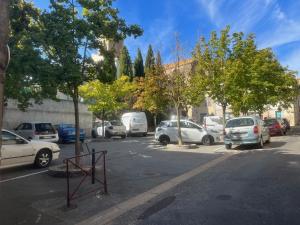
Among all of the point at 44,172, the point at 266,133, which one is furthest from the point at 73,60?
the point at 266,133

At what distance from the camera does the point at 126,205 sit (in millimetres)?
6785

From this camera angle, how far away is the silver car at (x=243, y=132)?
1645cm

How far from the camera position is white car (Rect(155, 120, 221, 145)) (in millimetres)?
19484

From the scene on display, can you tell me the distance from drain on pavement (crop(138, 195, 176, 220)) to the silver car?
10099 millimetres

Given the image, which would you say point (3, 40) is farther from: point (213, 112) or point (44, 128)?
point (213, 112)

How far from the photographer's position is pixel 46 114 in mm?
27266

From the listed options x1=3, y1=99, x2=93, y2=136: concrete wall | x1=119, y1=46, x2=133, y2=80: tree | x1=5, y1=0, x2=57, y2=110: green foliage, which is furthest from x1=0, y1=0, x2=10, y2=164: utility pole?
x1=119, y1=46, x2=133, y2=80: tree

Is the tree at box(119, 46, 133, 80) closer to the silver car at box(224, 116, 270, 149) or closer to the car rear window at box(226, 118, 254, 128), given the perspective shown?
the car rear window at box(226, 118, 254, 128)

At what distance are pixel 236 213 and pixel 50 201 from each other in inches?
153

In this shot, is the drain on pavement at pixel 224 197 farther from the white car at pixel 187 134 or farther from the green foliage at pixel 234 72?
the green foliage at pixel 234 72

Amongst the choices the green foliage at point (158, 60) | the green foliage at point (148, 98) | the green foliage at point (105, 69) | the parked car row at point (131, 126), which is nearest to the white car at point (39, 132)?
the green foliage at point (158, 60)

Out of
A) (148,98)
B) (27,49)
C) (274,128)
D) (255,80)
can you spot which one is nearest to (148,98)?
(148,98)

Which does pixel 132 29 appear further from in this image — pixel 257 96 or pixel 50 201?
pixel 257 96

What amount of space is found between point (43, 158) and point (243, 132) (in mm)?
9835
